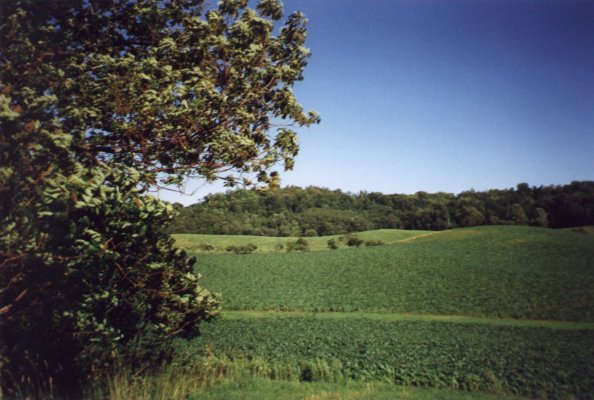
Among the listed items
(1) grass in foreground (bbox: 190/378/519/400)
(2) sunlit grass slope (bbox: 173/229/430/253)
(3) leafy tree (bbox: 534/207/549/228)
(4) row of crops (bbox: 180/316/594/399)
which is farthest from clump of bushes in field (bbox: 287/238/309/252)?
(3) leafy tree (bbox: 534/207/549/228)

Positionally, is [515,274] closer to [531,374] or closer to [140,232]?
[531,374]

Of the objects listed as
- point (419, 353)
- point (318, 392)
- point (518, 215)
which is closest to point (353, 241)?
point (518, 215)

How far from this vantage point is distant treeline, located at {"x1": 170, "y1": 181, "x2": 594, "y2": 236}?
119 m

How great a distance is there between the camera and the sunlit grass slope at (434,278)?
124 feet

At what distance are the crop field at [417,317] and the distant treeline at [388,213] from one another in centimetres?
5097

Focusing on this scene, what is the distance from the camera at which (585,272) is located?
48.8m

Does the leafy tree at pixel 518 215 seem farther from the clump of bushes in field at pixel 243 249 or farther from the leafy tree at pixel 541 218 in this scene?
the clump of bushes in field at pixel 243 249

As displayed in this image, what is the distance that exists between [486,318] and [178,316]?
34.3m

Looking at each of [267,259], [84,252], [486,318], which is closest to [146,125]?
[84,252]

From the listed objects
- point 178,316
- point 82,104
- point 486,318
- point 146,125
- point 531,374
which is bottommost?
point 486,318

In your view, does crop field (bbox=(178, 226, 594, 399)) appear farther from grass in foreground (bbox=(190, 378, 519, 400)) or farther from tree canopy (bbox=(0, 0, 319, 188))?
tree canopy (bbox=(0, 0, 319, 188))

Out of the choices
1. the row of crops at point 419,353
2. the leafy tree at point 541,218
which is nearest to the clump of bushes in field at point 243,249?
the row of crops at point 419,353

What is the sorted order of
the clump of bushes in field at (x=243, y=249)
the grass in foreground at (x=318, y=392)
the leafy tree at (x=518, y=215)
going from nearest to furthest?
the grass in foreground at (x=318, y=392) → the clump of bushes in field at (x=243, y=249) → the leafy tree at (x=518, y=215)

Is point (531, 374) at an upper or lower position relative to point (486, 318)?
upper
